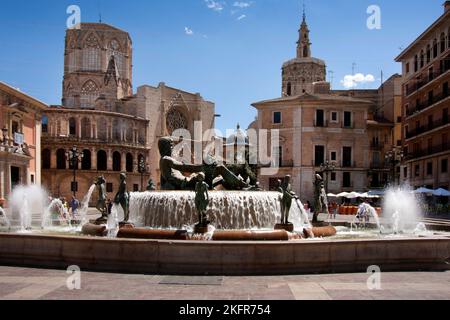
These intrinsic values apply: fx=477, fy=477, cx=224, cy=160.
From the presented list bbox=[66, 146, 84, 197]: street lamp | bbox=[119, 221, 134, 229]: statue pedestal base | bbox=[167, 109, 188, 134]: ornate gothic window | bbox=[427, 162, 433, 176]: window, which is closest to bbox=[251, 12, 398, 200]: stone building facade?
bbox=[427, 162, 433, 176]: window

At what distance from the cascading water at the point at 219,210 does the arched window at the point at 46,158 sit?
1908 inches

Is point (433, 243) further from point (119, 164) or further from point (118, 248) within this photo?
point (119, 164)

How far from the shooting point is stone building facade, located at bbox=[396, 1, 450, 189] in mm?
38406

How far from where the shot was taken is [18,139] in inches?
1522

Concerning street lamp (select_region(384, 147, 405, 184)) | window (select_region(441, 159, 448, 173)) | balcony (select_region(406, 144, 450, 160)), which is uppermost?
balcony (select_region(406, 144, 450, 160))

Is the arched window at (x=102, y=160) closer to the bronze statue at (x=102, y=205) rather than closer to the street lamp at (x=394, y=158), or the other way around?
the street lamp at (x=394, y=158)

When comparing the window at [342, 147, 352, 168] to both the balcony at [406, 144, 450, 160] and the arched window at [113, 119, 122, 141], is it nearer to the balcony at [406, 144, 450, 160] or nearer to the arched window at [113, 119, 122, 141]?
the balcony at [406, 144, 450, 160]

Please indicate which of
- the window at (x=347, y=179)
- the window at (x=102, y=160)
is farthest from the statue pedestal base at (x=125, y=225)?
the window at (x=102, y=160)

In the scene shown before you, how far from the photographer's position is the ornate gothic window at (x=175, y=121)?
2859 inches

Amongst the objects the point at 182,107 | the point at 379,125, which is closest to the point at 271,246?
the point at 379,125

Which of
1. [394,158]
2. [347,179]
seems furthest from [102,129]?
[394,158]

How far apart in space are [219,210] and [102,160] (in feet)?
168

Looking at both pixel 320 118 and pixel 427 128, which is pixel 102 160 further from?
pixel 427 128

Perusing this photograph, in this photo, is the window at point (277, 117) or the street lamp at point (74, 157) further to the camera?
the window at point (277, 117)
